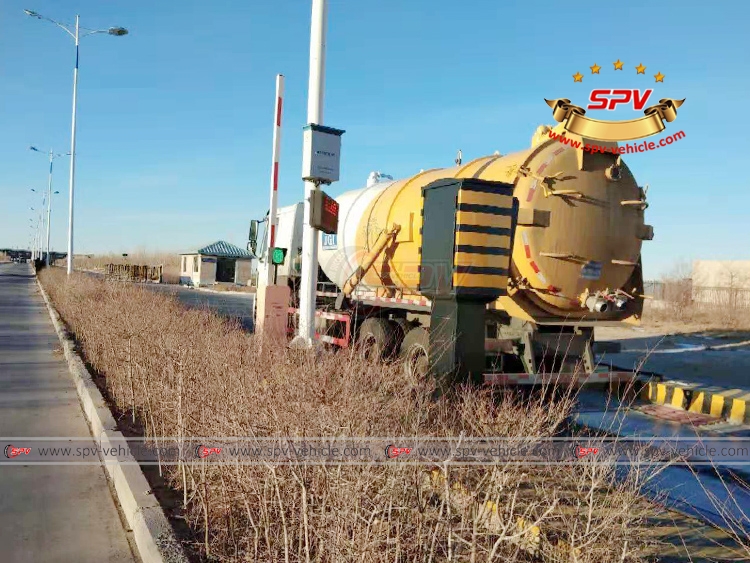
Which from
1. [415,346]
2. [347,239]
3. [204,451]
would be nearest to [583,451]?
[204,451]

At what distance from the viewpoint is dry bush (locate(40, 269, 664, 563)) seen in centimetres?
263

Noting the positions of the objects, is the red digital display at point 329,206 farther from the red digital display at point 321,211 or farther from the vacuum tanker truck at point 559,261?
the vacuum tanker truck at point 559,261

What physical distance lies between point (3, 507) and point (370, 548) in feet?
10.5

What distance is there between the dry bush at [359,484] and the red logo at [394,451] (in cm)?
8

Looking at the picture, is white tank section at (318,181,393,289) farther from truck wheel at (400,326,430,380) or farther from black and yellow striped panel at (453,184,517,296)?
black and yellow striped panel at (453,184,517,296)

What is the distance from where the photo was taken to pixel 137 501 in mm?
3869

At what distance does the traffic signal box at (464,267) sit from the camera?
5562 millimetres

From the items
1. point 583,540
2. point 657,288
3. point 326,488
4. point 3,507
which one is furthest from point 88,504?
point 657,288

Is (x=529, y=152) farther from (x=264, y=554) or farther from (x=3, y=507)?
(x=3, y=507)

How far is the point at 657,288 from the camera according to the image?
2731cm

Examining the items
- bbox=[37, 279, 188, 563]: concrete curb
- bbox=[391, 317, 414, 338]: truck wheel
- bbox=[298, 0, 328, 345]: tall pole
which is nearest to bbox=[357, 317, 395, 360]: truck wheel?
bbox=[391, 317, 414, 338]: truck wheel

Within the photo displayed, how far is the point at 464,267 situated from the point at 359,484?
3489mm

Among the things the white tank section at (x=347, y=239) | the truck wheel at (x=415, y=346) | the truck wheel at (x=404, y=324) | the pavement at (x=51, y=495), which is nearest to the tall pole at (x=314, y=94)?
the truck wheel at (x=415, y=346)

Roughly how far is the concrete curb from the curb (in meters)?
6.26
